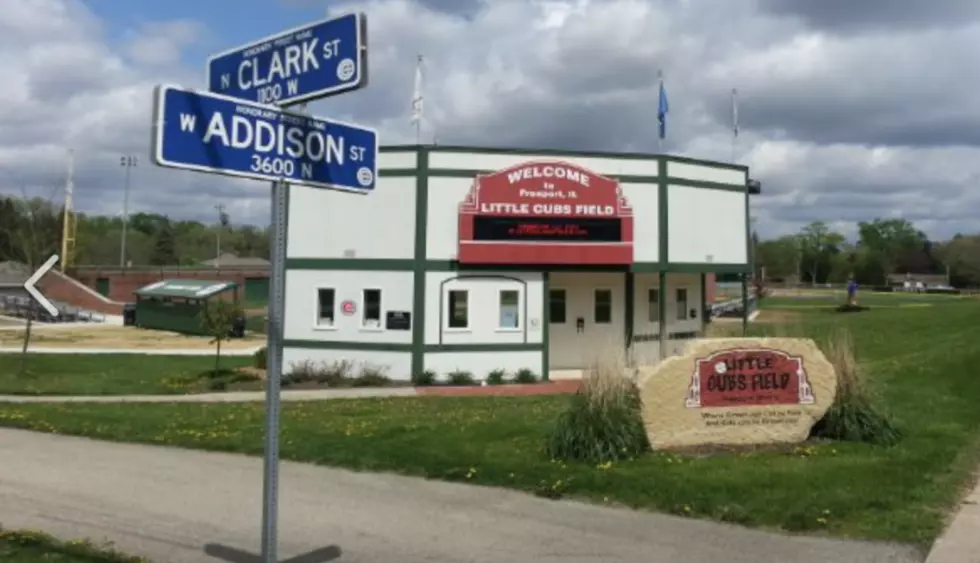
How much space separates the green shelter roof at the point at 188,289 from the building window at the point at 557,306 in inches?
837

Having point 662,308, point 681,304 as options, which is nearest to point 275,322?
point 662,308

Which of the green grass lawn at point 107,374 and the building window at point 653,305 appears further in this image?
the building window at point 653,305

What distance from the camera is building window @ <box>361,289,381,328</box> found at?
22078mm

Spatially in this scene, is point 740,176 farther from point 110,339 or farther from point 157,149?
point 110,339

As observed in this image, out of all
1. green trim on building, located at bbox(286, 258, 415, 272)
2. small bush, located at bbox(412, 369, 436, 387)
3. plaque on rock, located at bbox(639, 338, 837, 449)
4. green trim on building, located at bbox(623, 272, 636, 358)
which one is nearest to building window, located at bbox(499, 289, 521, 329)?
small bush, located at bbox(412, 369, 436, 387)

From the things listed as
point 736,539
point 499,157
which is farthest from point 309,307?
point 736,539

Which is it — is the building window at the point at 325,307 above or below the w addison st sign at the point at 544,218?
below

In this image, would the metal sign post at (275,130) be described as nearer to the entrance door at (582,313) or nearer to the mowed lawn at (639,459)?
the mowed lawn at (639,459)

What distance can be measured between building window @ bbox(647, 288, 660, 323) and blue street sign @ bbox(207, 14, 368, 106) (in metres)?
21.4

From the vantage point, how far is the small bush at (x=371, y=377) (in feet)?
69.7

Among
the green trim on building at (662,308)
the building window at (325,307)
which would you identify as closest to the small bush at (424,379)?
the building window at (325,307)

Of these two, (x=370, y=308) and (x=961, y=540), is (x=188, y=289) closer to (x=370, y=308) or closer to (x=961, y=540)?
(x=370, y=308)
